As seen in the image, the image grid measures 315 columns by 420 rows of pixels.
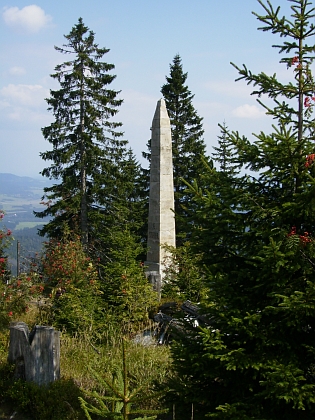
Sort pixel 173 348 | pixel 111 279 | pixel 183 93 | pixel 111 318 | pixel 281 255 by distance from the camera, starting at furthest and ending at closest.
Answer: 1. pixel 183 93
2. pixel 111 279
3. pixel 111 318
4. pixel 173 348
5. pixel 281 255

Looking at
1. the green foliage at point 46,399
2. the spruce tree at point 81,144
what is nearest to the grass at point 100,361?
the green foliage at point 46,399

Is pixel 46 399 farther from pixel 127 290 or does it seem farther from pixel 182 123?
pixel 182 123

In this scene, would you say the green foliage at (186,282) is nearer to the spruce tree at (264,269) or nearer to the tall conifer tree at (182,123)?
the spruce tree at (264,269)

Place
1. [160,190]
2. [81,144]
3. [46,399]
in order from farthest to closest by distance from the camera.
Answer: [81,144] → [160,190] → [46,399]

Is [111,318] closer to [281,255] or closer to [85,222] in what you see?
[281,255]

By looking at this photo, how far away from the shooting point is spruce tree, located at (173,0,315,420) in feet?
12.0

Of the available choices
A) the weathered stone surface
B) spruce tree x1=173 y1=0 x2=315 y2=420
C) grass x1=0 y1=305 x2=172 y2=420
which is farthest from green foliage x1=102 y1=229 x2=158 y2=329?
spruce tree x1=173 y1=0 x2=315 y2=420

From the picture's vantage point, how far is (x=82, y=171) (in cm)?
1967

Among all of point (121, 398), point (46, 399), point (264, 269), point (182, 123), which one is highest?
point (182, 123)

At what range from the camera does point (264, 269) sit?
12.2 ft

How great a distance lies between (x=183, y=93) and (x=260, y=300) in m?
21.9

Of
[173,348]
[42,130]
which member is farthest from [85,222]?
[173,348]

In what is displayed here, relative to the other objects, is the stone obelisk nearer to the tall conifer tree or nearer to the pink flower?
the pink flower

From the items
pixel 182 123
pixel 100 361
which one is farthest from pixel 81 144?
pixel 100 361
